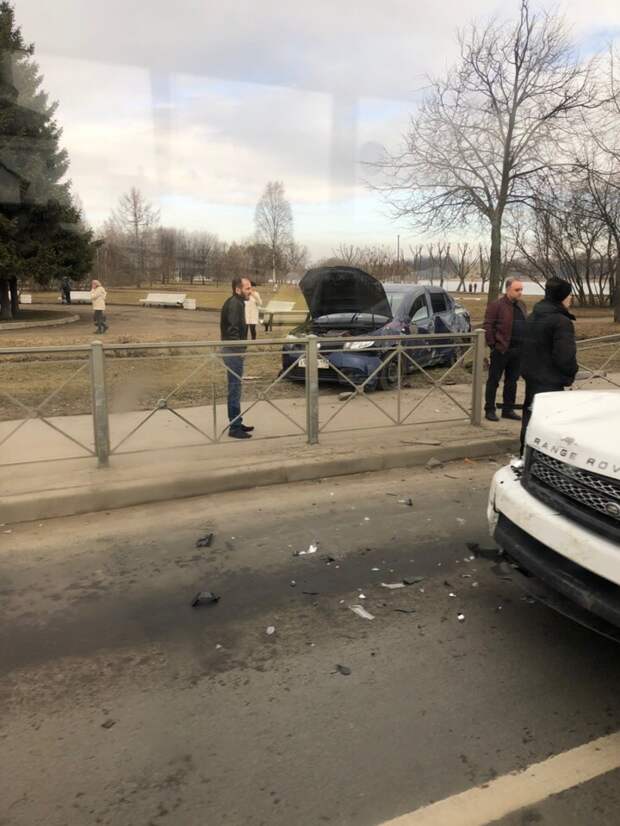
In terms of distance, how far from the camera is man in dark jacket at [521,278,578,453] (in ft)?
18.5

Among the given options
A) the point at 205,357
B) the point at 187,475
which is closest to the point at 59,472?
the point at 187,475

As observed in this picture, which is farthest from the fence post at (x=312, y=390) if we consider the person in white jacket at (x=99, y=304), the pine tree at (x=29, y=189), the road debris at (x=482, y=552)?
the pine tree at (x=29, y=189)

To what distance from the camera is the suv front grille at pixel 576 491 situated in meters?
2.69

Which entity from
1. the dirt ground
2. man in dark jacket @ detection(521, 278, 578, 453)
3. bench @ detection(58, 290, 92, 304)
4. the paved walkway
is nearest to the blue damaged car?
the dirt ground

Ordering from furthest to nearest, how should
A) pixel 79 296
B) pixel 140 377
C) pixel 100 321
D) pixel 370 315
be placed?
pixel 79 296
pixel 100 321
pixel 370 315
pixel 140 377

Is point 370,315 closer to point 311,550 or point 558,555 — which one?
point 311,550

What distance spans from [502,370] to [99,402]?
504 cm

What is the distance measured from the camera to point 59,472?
5.78 m

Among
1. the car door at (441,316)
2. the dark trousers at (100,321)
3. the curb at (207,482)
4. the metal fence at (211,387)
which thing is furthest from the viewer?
the dark trousers at (100,321)

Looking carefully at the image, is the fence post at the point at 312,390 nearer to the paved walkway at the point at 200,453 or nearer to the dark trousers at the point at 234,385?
the paved walkway at the point at 200,453

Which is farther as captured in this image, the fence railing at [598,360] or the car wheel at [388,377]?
the car wheel at [388,377]

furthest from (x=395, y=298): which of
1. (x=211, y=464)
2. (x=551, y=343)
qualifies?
(x=211, y=464)

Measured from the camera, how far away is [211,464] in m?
6.05

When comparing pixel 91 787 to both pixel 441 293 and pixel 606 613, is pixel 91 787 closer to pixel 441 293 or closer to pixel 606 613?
pixel 606 613
